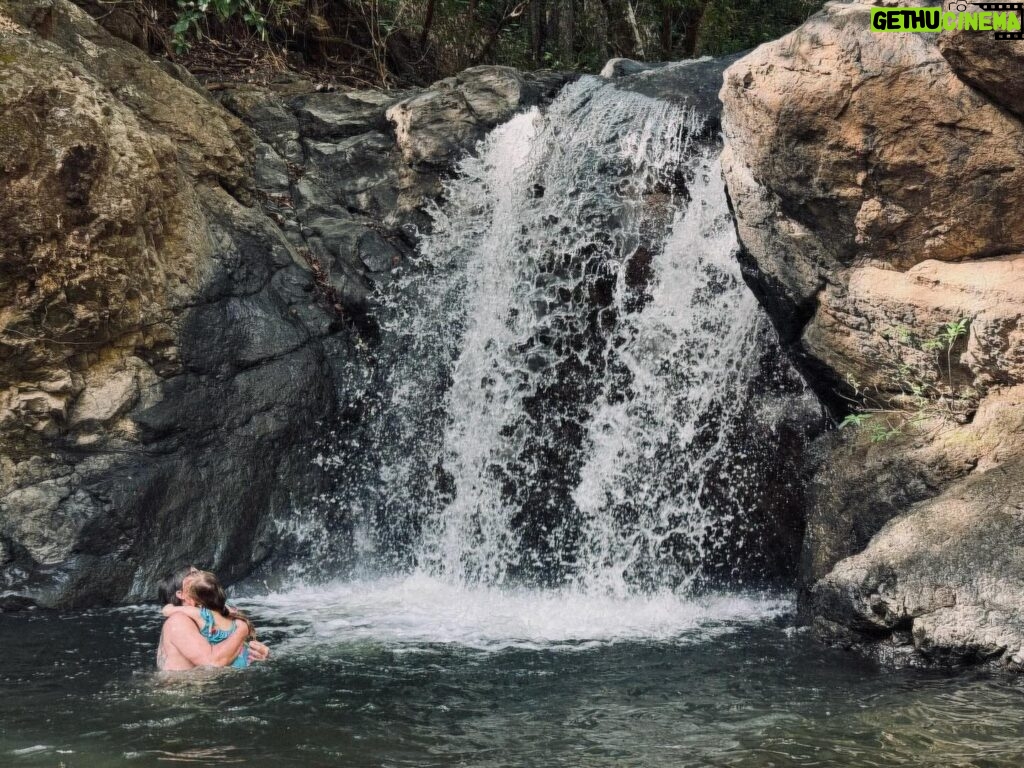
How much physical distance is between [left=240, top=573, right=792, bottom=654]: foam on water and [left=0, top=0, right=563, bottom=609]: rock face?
Result: 3.35 feet

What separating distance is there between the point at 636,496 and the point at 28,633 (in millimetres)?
4450

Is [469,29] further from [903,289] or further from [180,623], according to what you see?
[180,623]

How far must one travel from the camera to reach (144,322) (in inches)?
312

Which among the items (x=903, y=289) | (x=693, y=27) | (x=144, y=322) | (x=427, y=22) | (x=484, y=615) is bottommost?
(x=484, y=615)

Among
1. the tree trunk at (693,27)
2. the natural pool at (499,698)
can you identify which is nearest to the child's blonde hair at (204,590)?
the natural pool at (499,698)

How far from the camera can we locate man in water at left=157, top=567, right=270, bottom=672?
5.34m

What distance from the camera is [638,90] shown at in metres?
9.76

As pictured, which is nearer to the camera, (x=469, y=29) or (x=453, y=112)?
(x=453, y=112)

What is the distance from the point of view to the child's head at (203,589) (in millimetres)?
5367

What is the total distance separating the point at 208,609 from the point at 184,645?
219mm

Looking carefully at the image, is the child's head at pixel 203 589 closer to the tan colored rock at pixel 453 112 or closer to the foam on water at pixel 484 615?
the foam on water at pixel 484 615

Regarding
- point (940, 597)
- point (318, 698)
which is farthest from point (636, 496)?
point (318, 698)

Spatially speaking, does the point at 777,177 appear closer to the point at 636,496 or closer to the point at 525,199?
the point at 636,496

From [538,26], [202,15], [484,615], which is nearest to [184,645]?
[484,615]
